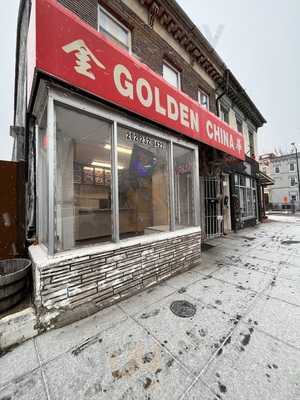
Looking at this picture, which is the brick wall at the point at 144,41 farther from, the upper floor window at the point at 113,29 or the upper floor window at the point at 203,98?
the upper floor window at the point at 203,98

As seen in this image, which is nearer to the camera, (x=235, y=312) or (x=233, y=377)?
(x=233, y=377)

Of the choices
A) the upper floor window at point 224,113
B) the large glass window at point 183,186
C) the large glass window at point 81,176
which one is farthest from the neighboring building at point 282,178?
the large glass window at point 81,176

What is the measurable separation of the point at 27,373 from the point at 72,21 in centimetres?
400

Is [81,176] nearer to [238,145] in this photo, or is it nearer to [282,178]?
[238,145]

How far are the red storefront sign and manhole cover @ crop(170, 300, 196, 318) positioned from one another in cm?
319

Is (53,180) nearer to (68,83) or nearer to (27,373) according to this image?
(68,83)

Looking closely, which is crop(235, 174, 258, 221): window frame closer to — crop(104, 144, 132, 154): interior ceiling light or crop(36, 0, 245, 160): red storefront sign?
crop(36, 0, 245, 160): red storefront sign

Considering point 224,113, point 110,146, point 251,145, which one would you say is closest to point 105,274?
point 110,146

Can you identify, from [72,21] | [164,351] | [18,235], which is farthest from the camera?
[18,235]

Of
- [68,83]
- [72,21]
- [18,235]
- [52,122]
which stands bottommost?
[18,235]

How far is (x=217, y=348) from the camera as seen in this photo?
1889 millimetres

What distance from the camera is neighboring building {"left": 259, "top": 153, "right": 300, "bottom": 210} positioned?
30.7 m

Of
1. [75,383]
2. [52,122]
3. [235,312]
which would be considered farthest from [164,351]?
[52,122]

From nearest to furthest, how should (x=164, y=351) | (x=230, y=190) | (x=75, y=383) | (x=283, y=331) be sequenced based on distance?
(x=75, y=383)
(x=164, y=351)
(x=283, y=331)
(x=230, y=190)
